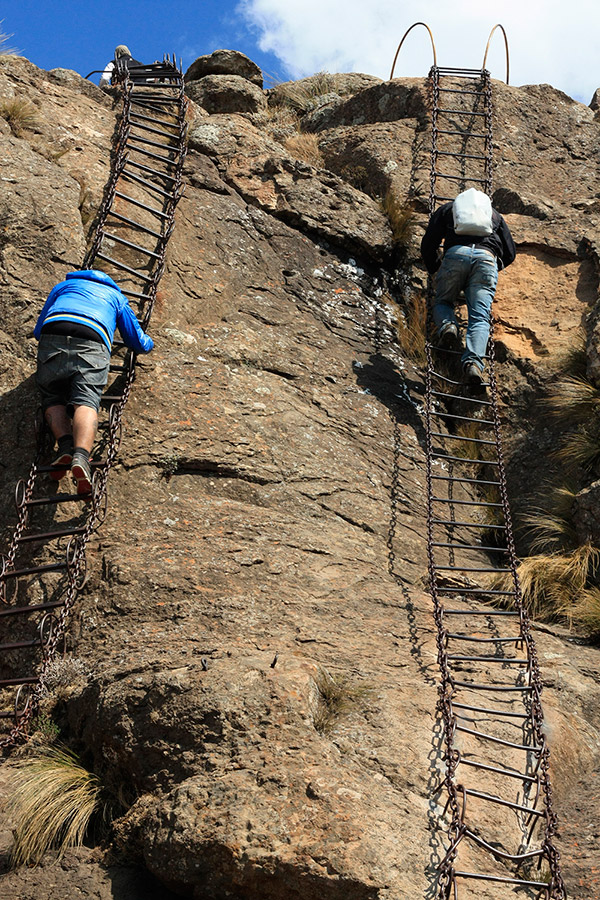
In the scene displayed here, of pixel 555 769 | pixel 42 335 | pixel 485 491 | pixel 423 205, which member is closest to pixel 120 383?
pixel 42 335

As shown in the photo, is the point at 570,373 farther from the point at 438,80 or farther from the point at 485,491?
the point at 438,80

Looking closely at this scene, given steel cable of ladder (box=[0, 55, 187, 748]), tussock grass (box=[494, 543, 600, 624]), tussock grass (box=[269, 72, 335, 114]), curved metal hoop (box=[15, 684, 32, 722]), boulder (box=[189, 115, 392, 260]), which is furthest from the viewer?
tussock grass (box=[269, 72, 335, 114])

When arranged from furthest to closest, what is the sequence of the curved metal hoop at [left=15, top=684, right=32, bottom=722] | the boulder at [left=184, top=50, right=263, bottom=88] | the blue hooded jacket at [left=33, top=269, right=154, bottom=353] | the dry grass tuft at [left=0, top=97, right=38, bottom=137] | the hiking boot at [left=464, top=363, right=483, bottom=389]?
the boulder at [left=184, top=50, right=263, bottom=88]
the dry grass tuft at [left=0, top=97, right=38, bottom=137]
the hiking boot at [left=464, top=363, right=483, bottom=389]
the blue hooded jacket at [left=33, top=269, right=154, bottom=353]
the curved metal hoop at [left=15, top=684, right=32, bottom=722]

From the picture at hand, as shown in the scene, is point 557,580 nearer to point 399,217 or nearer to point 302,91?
point 399,217

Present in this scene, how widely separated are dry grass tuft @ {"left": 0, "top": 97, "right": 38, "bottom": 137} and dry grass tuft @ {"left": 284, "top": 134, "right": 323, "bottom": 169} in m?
3.46

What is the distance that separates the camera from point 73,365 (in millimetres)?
5938

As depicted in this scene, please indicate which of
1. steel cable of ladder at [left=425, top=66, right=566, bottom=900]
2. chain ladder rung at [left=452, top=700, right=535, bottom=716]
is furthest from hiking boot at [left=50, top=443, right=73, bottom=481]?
chain ladder rung at [left=452, top=700, right=535, bottom=716]

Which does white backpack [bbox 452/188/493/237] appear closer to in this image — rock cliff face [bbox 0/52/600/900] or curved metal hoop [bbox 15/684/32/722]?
rock cliff face [bbox 0/52/600/900]

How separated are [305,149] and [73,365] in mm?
6212

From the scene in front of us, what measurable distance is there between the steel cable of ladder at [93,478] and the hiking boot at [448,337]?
2.65m

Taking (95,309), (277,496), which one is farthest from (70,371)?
(277,496)

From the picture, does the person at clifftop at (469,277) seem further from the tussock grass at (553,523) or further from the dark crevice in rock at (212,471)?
the dark crevice in rock at (212,471)

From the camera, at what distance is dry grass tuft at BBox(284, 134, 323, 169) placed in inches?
431

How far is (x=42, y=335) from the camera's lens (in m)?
6.11
